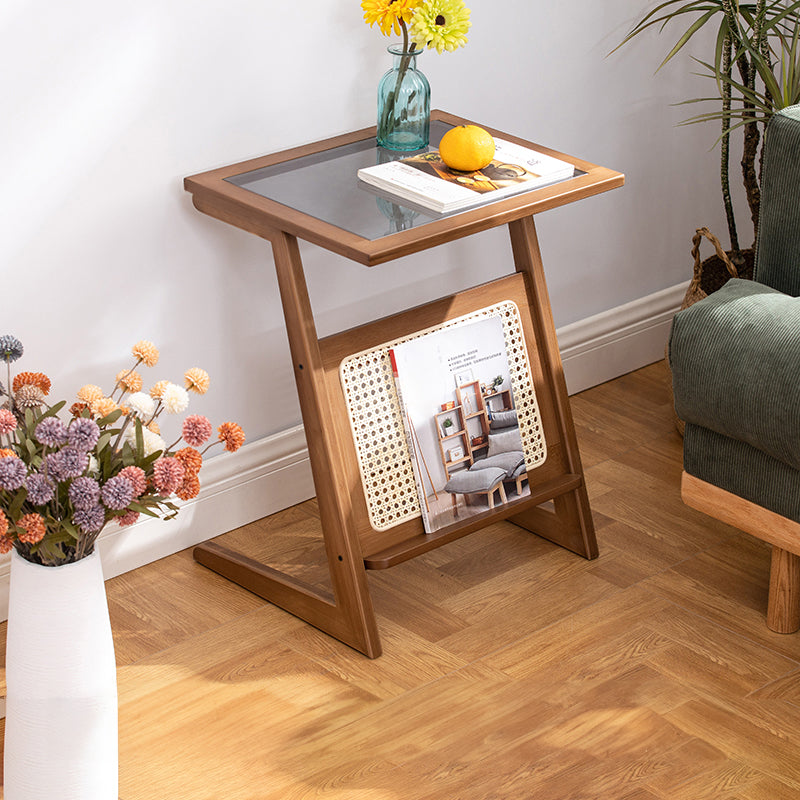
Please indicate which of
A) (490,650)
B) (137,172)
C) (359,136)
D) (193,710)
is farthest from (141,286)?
(490,650)

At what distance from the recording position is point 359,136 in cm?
214

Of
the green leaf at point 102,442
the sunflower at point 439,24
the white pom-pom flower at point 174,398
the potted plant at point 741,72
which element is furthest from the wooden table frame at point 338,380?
the potted plant at point 741,72

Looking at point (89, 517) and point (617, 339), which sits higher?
point (89, 517)

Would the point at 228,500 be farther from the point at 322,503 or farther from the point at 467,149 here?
the point at 467,149

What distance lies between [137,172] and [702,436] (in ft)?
3.27

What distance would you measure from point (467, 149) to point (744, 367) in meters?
0.53

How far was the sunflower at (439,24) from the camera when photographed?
1.92 meters

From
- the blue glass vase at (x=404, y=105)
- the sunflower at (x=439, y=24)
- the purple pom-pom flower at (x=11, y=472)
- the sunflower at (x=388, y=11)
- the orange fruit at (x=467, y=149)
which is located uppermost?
the sunflower at (x=388, y=11)

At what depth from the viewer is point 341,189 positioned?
1.92m

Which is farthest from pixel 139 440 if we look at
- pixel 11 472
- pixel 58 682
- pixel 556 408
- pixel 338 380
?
pixel 556 408

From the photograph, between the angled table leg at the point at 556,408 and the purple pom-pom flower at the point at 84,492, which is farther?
the angled table leg at the point at 556,408

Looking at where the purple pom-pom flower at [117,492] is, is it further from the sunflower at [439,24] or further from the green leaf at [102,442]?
the sunflower at [439,24]

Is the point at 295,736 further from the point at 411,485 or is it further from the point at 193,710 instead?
the point at 411,485

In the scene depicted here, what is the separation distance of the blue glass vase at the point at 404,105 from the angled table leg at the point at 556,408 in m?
0.22
